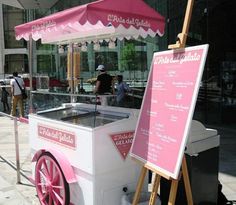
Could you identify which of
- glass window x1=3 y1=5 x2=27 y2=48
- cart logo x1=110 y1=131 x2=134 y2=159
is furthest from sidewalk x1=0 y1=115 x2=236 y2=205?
glass window x1=3 y1=5 x2=27 y2=48

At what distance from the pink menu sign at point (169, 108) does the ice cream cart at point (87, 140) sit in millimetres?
514

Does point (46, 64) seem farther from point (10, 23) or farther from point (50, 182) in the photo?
point (10, 23)

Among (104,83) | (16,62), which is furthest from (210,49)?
(16,62)

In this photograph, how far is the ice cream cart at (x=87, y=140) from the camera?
4133 mm

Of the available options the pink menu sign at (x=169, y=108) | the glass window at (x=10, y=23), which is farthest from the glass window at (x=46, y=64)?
the glass window at (x=10, y=23)

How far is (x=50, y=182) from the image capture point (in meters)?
4.71

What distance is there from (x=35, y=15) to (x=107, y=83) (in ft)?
53.0

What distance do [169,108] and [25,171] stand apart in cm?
419

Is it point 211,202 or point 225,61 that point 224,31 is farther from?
point 211,202

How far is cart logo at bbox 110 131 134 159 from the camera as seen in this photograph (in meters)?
4.22

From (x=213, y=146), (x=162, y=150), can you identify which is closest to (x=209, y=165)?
(x=213, y=146)

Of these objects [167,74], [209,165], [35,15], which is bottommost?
[209,165]

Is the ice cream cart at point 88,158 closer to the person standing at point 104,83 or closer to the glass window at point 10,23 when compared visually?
the person standing at point 104,83

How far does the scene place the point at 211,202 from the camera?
420 cm
